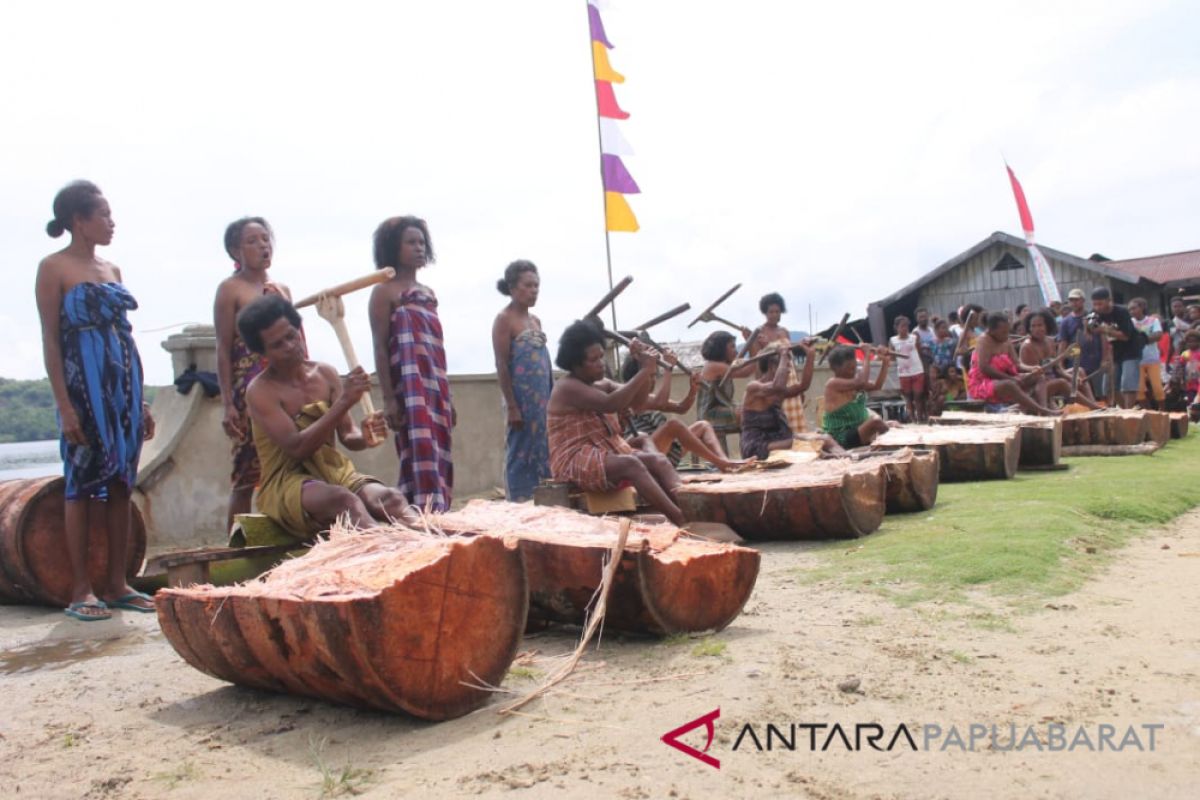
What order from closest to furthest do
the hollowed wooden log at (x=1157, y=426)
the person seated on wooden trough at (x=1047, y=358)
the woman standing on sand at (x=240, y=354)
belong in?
1. the woman standing on sand at (x=240, y=354)
2. the hollowed wooden log at (x=1157, y=426)
3. the person seated on wooden trough at (x=1047, y=358)

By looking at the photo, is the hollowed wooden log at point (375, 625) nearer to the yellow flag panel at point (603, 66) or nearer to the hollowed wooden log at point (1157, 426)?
the yellow flag panel at point (603, 66)

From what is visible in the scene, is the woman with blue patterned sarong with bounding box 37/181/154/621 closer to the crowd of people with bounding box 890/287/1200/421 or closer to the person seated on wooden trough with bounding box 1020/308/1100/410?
the crowd of people with bounding box 890/287/1200/421

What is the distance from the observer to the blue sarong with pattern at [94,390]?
4.77 metres

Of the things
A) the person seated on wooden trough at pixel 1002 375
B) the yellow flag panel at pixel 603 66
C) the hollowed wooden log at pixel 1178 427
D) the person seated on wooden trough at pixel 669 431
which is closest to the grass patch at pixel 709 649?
the person seated on wooden trough at pixel 669 431

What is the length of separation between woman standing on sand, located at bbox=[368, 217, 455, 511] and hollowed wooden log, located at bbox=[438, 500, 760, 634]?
180 centimetres

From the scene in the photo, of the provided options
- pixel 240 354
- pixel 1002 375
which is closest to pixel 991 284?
pixel 1002 375

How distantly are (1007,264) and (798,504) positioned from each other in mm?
19780

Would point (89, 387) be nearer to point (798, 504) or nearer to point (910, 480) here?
point (798, 504)

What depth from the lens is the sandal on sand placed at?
462 cm

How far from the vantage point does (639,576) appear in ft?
11.6

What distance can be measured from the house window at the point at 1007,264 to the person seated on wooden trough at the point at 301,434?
70.3 ft

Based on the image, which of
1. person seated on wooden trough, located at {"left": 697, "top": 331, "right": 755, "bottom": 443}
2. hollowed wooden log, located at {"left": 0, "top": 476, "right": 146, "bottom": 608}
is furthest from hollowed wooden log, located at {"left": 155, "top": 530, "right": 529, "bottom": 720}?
person seated on wooden trough, located at {"left": 697, "top": 331, "right": 755, "bottom": 443}

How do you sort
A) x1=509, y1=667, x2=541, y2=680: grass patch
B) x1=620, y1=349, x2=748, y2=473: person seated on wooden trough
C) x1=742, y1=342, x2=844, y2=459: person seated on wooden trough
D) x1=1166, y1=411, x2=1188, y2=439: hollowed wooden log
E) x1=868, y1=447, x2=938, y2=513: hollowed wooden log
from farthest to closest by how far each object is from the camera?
x1=1166, y1=411, x2=1188, y2=439: hollowed wooden log, x1=742, y1=342, x2=844, y2=459: person seated on wooden trough, x1=620, y1=349, x2=748, y2=473: person seated on wooden trough, x1=868, y1=447, x2=938, y2=513: hollowed wooden log, x1=509, y1=667, x2=541, y2=680: grass patch

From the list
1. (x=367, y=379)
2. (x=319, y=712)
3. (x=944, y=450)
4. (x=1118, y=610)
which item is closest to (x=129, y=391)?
(x=367, y=379)
